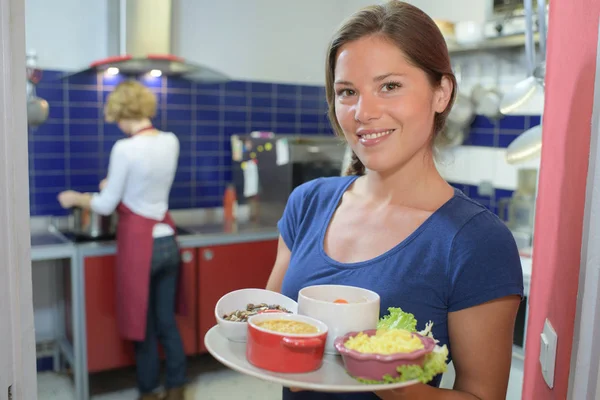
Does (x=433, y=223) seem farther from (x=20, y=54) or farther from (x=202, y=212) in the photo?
(x=202, y=212)

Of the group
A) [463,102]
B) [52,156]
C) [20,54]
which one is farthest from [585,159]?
[52,156]

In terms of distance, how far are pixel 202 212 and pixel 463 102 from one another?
168cm

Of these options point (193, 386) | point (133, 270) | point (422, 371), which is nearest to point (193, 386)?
point (193, 386)

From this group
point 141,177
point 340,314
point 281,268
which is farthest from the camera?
point 141,177

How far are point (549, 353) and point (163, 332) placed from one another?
2.37 metres

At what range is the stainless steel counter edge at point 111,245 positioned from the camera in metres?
2.87

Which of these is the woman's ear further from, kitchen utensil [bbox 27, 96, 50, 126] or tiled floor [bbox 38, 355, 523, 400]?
kitchen utensil [bbox 27, 96, 50, 126]

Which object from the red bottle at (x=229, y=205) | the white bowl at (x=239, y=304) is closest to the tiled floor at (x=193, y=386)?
the red bottle at (x=229, y=205)

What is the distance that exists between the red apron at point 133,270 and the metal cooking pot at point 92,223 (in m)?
0.12

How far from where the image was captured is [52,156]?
3.33 metres

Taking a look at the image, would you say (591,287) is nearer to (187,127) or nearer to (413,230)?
(413,230)

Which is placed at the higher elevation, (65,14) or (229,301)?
(65,14)

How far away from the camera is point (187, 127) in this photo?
375 cm

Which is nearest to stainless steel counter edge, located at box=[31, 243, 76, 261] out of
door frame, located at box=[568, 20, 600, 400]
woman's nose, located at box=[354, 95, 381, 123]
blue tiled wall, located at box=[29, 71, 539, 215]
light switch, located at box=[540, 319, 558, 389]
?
blue tiled wall, located at box=[29, 71, 539, 215]
